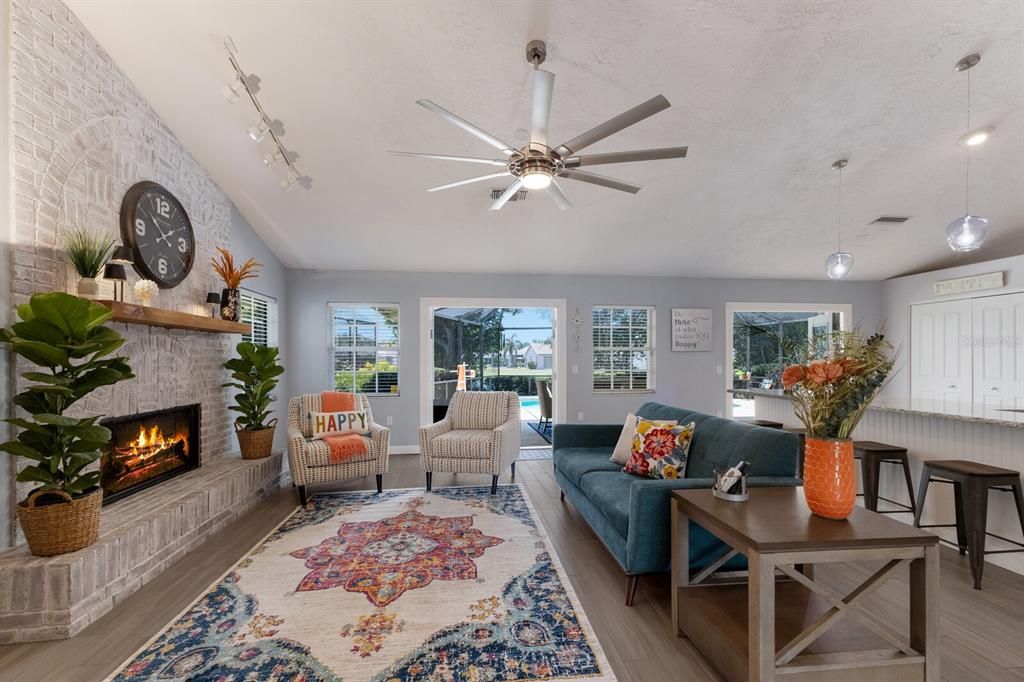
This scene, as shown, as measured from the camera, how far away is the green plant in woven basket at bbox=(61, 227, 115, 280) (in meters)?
2.43

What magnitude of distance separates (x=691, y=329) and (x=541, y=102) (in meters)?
5.03

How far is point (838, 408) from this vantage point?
1655 mm

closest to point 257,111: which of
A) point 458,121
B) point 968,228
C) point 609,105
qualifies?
point 458,121

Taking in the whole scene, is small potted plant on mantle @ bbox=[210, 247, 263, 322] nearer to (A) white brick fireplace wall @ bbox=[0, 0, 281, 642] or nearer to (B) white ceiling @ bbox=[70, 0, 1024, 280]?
(A) white brick fireplace wall @ bbox=[0, 0, 281, 642]

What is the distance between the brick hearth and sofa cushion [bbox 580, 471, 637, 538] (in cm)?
257

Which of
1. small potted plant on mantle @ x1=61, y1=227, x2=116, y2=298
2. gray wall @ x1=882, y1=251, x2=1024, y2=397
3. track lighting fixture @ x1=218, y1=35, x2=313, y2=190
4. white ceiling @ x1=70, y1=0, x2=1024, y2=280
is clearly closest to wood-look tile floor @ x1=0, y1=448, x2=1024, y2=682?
small potted plant on mantle @ x1=61, y1=227, x2=116, y2=298

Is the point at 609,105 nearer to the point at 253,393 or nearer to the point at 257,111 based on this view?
the point at 257,111

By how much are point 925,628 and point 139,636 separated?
3162mm

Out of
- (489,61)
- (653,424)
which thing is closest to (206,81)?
(489,61)

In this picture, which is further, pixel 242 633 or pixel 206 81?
pixel 206 81

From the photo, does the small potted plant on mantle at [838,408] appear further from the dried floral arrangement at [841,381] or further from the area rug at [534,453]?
the area rug at [534,453]

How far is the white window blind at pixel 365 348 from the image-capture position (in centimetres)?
578

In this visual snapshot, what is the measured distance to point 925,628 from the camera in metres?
1.48

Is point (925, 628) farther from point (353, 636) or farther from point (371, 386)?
point (371, 386)
